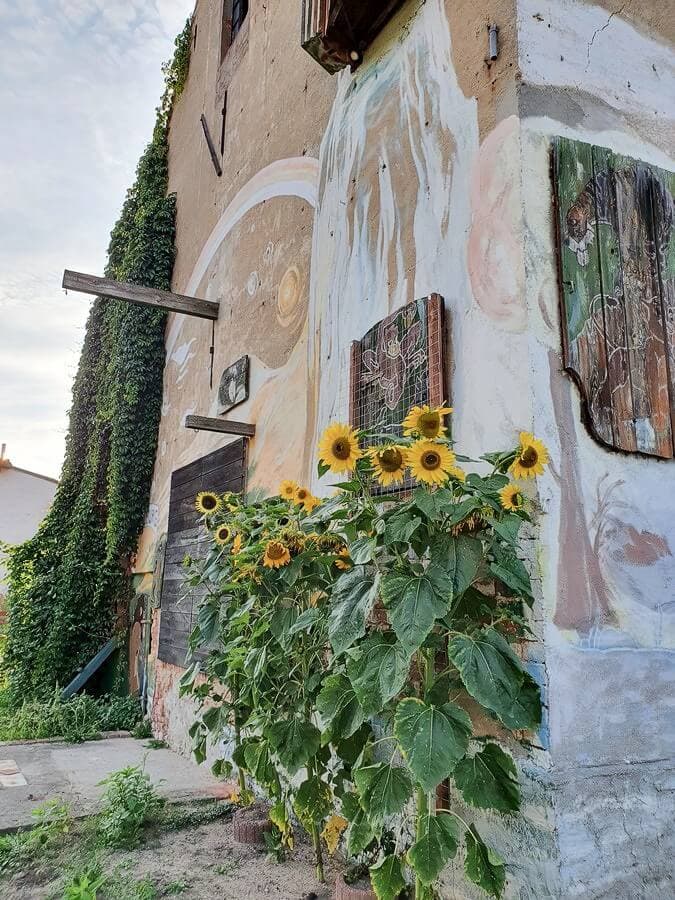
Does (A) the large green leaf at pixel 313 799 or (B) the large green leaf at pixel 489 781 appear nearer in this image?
(B) the large green leaf at pixel 489 781

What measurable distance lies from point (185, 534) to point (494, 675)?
4212 mm

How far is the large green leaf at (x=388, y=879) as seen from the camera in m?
1.69

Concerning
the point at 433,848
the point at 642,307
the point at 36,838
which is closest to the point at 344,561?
the point at 433,848

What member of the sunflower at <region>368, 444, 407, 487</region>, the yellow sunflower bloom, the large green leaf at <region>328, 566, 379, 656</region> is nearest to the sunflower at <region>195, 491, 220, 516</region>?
the large green leaf at <region>328, 566, 379, 656</region>

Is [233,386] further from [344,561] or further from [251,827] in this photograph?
[251,827]

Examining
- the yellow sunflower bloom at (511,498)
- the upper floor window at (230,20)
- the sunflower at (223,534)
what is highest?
the upper floor window at (230,20)

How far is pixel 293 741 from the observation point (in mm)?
2207

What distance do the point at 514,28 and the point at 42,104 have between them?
6.24 meters

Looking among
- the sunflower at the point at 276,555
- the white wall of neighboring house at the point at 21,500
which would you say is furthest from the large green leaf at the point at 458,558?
the white wall of neighboring house at the point at 21,500

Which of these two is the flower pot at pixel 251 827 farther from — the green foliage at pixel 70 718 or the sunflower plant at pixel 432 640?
the green foliage at pixel 70 718

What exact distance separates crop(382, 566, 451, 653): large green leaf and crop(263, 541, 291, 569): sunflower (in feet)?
Result: 2.27

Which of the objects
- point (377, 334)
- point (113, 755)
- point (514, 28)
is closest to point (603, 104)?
point (514, 28)

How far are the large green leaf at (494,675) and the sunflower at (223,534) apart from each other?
141cm

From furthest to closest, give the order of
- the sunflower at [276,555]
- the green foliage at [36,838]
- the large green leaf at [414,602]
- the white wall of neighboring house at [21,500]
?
1. the white wall of neighboring house at [21,500]
2. the green foliage at [36,838]
3. the sunflower at [276,555]
4. the large green leaf at [414,602]
